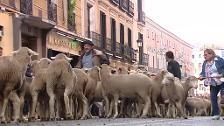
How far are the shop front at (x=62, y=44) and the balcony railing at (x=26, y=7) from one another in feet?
7.10

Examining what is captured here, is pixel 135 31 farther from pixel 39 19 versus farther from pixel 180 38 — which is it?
pixel 180 38

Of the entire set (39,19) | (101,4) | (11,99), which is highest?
(101,4)

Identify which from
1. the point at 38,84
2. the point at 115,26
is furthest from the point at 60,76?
the point at 115,26

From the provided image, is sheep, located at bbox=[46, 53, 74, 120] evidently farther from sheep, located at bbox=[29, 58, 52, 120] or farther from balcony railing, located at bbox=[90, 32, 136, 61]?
balcony railing, located at bbox=[90, 32, 136, 61]

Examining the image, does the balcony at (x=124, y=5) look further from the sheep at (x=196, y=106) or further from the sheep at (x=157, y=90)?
the sheep at (x=157, y=90)

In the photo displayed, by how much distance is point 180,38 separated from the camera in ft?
292

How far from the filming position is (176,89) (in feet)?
51.0

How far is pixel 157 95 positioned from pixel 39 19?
1002 centimetres

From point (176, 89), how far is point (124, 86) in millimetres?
1831

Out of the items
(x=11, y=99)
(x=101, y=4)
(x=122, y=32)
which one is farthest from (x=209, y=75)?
(x=122, y=32)

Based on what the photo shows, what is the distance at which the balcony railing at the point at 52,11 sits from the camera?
27484 millimetres

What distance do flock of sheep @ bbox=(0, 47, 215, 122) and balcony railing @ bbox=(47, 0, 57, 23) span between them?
12240mm

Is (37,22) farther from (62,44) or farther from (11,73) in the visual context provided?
(11,73)

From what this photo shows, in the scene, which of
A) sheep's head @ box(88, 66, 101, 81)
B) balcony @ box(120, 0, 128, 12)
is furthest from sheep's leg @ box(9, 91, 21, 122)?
balcony @ box(120, 0, 128, 12)
